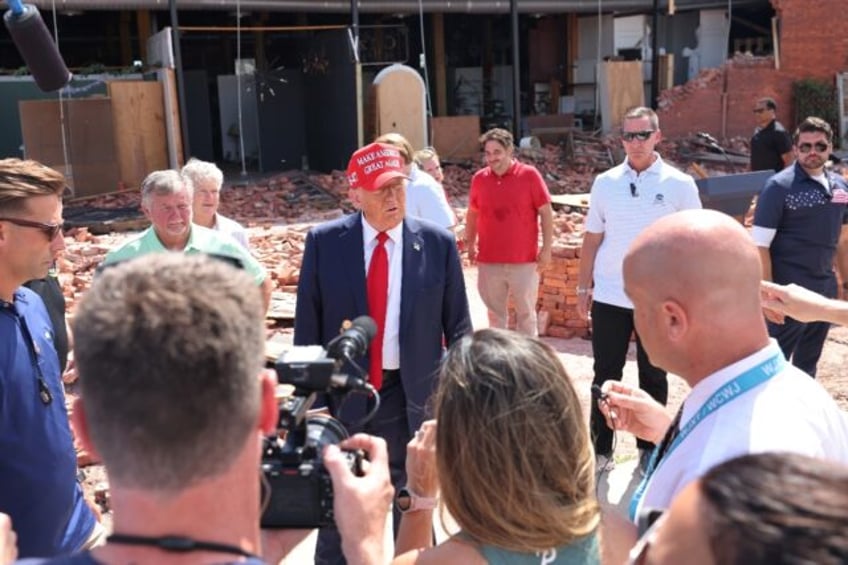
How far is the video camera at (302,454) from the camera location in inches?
71.3

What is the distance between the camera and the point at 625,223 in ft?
17.4

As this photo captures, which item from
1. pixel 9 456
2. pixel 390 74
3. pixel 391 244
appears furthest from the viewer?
pixel 390 74

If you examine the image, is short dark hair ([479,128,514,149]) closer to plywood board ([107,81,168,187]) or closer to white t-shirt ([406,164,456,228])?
white t-shirt ([406,164,456,228])

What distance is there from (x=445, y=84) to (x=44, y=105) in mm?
10432

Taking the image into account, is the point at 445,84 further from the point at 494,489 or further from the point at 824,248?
the point at 494,489

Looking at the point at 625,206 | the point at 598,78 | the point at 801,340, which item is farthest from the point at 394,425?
the point at 598,78

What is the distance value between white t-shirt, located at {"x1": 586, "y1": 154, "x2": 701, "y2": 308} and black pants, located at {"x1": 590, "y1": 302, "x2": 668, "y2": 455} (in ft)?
0.30

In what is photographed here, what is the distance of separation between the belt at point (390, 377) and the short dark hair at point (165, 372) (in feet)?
8.51

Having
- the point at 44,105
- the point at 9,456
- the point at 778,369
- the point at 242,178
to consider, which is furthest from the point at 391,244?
the point at 242,178

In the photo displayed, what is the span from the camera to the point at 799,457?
1265mm

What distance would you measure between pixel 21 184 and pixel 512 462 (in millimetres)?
2075

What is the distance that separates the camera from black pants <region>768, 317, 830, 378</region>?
220 inches

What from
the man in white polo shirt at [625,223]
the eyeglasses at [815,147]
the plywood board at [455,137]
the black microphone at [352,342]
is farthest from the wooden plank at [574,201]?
the black microphone at [352,342]

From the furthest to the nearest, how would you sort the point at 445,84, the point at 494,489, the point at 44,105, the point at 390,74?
the point at 445,84
the point at 390,74
the point at 44,105
the point at 494,489
